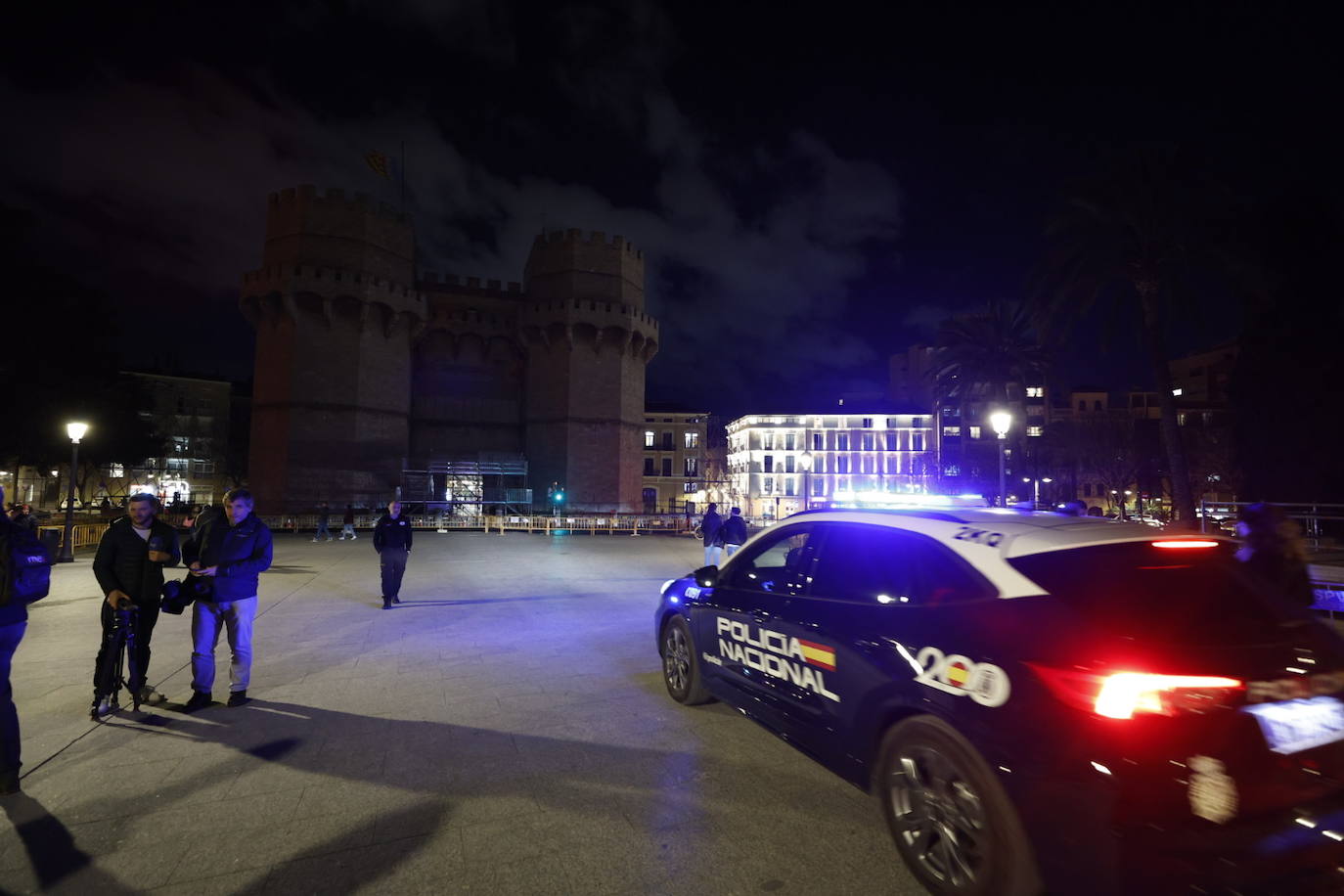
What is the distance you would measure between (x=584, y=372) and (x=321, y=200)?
687 inches

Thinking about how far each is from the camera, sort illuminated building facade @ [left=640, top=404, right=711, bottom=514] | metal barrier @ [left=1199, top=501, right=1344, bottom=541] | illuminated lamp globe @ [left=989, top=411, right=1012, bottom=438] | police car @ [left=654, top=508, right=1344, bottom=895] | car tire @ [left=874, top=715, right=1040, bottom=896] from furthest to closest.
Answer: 1. illuminated building facade @ [left=640, top=404, right=711, bottom=514]
2. illuminated lamp globe @ [left=989, top=411, right=1012, bottom=438]
3. metal barrier @ [left=1199, top=501, right=1344, bottom=541]
4. car tire @ [left=874, top=715, right=1040, bottom=896]
5. police car @ [left=654, top=508, right=1344, bottom=895]

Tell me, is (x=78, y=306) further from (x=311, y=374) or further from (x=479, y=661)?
(x=479, y=661)

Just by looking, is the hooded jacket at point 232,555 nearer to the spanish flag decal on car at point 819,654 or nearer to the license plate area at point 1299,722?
the spanish flag decal on car at point 819,654

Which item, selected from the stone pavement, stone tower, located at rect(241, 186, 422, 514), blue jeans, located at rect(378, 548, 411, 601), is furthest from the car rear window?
stone tower, located at rect(241, 186, 422, 514)

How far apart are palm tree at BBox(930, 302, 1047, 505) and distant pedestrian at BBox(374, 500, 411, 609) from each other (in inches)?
1104

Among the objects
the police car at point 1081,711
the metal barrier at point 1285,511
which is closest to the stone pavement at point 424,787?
the police car at point 1081,711

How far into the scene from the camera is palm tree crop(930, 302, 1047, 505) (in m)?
29.7

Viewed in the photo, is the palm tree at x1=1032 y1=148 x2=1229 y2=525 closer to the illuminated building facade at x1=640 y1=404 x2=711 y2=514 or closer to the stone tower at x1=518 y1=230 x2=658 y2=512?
the stone tower at x1=518 y1=230 x2=658 y2=512

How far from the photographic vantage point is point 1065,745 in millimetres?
2053

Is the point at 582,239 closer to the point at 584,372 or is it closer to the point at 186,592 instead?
the point at 584,372

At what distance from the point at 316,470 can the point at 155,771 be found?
32.9m

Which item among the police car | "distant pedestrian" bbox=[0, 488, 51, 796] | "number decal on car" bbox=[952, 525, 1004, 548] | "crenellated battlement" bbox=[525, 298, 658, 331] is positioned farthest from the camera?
"crenellated battlement" bbox=[525, 298, 658, 331]

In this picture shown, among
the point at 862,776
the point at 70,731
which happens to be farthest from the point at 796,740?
the point at 70,731

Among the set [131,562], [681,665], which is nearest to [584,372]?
[131,562]
